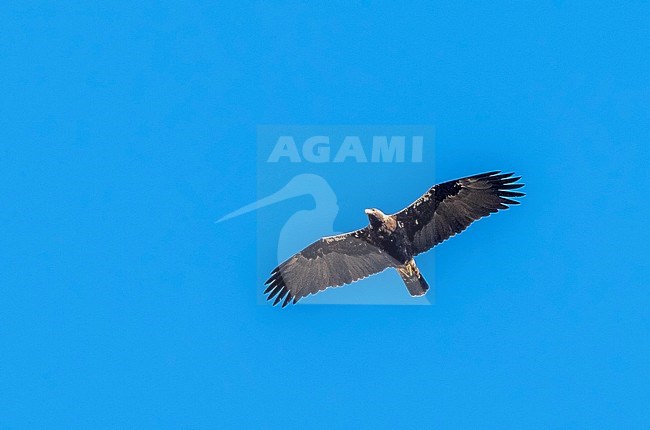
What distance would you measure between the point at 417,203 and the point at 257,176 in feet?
6.62

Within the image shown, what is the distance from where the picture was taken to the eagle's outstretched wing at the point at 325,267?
12.2 meters

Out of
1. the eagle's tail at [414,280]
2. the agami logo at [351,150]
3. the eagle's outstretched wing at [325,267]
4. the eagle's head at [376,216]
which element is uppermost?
the agami logo at [351,150]

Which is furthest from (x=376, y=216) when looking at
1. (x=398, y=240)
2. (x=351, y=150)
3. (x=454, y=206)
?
(x=351, y=150)

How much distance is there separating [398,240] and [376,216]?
38 centimetres

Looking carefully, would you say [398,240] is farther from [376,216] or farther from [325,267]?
[325,267]

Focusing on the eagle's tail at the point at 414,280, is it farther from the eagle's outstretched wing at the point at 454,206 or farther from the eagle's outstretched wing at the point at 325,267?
the eagle's outstretched wing at the point at 454,206

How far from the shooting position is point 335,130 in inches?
503

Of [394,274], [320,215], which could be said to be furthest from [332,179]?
[394,274]

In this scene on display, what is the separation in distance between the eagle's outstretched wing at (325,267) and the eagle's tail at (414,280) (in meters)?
0.15

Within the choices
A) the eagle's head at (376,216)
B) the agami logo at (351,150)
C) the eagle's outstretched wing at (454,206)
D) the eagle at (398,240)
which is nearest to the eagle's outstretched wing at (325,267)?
the eagle at (398,240)

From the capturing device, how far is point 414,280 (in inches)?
484

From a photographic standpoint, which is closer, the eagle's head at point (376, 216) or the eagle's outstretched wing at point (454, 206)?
the eagle's outstretched wing at point (454, 206)

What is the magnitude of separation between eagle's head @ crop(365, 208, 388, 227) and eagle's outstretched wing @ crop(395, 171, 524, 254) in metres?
0.16

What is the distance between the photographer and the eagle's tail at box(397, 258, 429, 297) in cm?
1227
